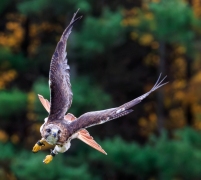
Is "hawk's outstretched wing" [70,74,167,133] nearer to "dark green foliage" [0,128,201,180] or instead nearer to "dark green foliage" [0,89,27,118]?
"dark green foliage" [0,128,201,180]

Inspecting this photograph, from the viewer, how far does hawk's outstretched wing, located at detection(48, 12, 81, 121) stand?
20.5 feet

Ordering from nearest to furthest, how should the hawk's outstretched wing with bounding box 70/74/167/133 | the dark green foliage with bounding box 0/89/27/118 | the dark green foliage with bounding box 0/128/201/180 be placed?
the hawk's outstretched wing with bounding box 70/74/167/133
the dark green foliage with bounding box 0/128/201/180
the dark green foliage with bounding box 0/89/27/118

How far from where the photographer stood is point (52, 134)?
6035mm

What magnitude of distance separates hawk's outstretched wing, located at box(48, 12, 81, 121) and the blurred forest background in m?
7.10

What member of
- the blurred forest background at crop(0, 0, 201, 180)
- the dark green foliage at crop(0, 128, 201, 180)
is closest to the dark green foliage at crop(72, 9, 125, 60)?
the blurred forest background at crop(0, 0, 201, 180)

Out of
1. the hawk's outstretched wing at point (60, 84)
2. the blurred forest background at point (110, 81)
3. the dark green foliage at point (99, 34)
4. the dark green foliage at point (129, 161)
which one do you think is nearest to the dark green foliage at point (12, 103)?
the blurred forest background at point (110, 81)

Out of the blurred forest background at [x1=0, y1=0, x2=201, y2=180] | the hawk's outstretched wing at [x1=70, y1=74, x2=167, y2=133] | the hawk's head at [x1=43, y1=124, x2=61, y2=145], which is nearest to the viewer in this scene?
the hawk's outstretched wing at [x1=70, y1=74, x2=167, y2=133]

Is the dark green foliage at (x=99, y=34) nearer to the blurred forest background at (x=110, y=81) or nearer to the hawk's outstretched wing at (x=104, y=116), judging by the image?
the blurred forest background at (x=110, y=81)

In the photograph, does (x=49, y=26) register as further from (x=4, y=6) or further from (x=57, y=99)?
(x=57, y=99)

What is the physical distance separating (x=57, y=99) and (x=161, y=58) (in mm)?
11284

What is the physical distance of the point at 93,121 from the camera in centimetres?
600

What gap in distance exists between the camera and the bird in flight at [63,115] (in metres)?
5.98

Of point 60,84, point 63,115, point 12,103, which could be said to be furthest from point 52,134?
point 12,103

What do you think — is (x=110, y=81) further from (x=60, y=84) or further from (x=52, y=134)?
(x=52, y=134)
